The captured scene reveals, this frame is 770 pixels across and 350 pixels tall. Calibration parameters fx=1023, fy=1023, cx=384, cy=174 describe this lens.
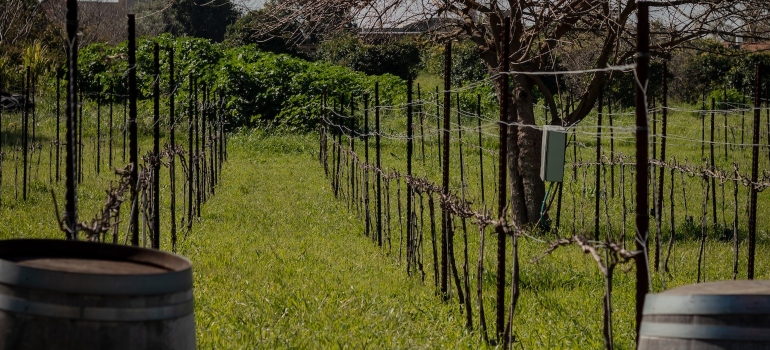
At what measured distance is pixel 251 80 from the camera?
2770 cm

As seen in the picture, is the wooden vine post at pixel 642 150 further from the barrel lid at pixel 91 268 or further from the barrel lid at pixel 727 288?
the barrel lid at pixel 91 268

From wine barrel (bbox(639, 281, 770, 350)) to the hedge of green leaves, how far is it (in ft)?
75.9

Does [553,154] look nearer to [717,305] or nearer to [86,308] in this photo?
[717,305]

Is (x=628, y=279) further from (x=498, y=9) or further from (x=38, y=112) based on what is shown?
(x=38, y=112)

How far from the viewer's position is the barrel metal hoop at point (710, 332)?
2709 mm

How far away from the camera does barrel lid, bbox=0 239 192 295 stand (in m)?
2.73

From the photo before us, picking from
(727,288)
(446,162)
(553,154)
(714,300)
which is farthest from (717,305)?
(446,162)

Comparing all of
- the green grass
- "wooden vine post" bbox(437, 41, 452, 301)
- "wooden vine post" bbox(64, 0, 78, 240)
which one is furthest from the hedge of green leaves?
"wooden vine post" bbox(64, 0, 78, 240)

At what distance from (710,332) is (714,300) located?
9cm

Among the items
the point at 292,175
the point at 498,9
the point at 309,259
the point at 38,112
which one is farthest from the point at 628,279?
the point at 38,112

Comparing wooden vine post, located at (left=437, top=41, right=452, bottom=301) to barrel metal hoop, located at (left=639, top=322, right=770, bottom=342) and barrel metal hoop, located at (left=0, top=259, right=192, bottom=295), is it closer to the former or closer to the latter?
barrel metal hoop, located at (left=639, top=322, right=770, bottom=342)

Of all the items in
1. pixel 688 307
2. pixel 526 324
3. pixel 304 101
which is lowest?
pixel 526 324

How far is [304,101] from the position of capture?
2684cm

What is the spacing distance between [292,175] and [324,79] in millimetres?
9168
